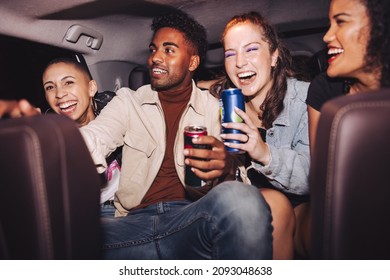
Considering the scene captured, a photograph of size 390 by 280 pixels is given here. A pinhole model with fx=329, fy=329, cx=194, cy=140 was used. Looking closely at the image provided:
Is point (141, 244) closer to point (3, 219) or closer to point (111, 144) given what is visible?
point (111, 144)

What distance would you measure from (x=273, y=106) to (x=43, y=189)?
3.60 feet

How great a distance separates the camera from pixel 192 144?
107 cm

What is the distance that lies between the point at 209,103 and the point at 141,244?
2.43ft

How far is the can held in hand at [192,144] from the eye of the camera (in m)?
1.07

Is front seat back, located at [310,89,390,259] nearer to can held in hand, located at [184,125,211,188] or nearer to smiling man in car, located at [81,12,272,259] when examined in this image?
smiling man in car, located at [81,12,272,259]

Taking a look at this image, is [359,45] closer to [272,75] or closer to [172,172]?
[272,75]

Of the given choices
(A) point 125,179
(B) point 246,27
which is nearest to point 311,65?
(B) point 246,27

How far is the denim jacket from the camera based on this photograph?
120cm

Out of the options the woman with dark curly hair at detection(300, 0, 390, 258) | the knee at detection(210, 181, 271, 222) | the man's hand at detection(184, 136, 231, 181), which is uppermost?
the woman with dark curly hair at detection(300, 0, 390, 258)

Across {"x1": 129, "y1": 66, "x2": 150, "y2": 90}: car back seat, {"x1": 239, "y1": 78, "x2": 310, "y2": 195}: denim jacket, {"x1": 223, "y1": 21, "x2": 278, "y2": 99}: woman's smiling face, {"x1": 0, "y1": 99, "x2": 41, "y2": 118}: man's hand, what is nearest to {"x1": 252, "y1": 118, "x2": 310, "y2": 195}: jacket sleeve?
{"x1": 239, "y1": 78, "x2": 310, "y2": 195}: denim jacket

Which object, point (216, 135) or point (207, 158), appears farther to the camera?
point (216, 135)

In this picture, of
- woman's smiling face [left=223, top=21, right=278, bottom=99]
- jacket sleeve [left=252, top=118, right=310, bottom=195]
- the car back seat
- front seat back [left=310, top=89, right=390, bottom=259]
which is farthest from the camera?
the car back seat

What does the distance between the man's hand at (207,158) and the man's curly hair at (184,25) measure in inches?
34.8

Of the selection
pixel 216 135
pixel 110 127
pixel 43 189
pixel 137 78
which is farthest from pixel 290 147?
pixel 137 78
